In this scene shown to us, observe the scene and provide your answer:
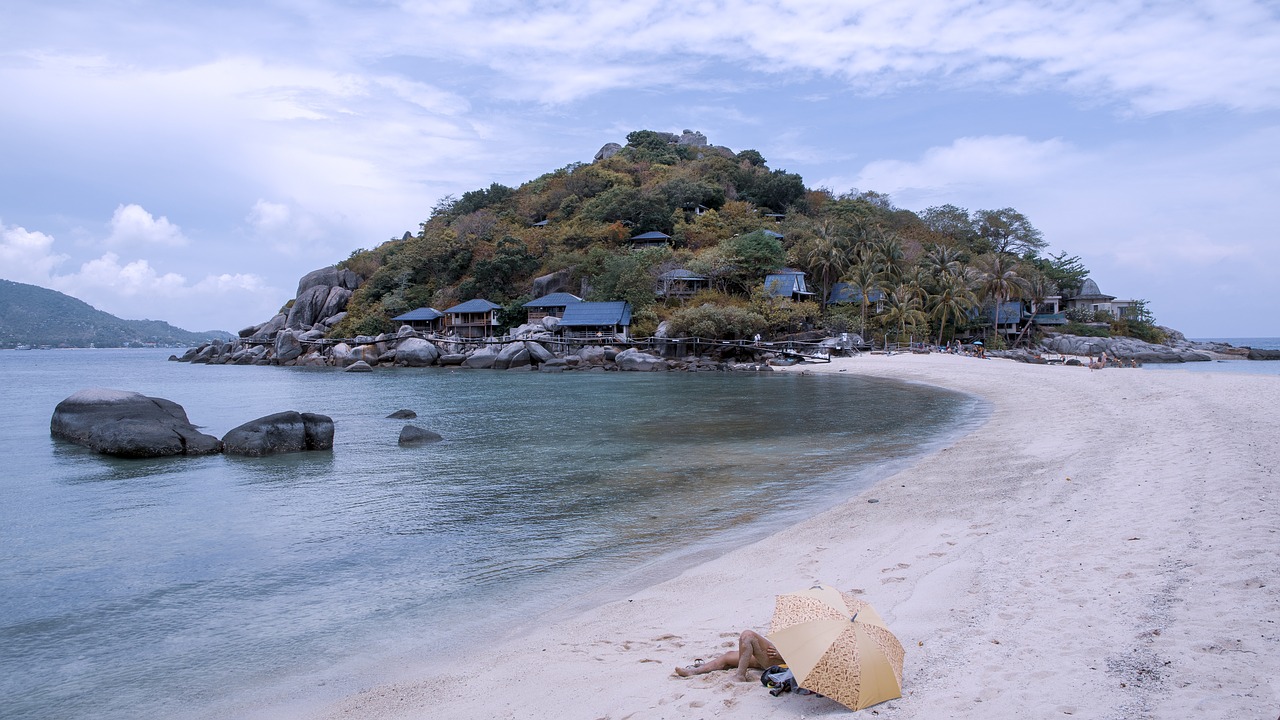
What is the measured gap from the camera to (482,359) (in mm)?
51500

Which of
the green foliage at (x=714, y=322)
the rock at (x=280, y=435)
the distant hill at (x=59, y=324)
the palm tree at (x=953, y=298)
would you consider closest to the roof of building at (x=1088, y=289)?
the palm tree at (x=953, y=298)

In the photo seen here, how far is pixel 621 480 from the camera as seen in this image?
43.0 ft

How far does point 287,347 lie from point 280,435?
163 ft

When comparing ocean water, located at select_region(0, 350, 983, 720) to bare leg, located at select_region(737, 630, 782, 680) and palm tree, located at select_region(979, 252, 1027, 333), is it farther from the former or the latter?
palm tree, located at select_region(979, 252, 1027, 333)

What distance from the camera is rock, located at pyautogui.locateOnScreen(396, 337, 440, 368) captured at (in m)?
54.2

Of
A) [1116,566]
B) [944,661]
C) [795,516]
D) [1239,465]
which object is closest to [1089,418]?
[1239,465]

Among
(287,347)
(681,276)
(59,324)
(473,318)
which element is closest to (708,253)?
(681,276)

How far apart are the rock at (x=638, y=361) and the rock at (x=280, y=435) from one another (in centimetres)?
2987

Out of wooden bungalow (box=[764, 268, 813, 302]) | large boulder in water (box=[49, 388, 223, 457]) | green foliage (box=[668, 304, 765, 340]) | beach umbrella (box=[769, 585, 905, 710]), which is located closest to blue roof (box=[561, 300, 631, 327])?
green foliage (box=[668, 304, 765, 340])

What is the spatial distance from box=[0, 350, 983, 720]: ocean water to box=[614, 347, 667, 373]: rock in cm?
2464

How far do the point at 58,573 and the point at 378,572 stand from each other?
4.11 m

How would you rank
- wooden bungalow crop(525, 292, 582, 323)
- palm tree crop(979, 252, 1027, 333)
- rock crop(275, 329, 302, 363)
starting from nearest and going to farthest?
palm tree crop(979, 252, 1027, 333) < wooden bungalow crop(525, 292, 582, 323) < rock crop(275, 329, 302, 363)

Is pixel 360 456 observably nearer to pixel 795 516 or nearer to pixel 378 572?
pixel 378 572

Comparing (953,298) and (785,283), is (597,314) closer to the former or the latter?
(785,283)
